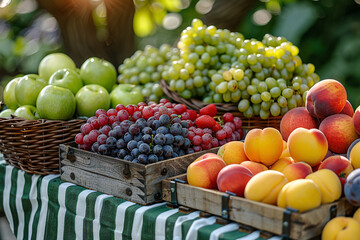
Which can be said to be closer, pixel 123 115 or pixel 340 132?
pixel 340 132

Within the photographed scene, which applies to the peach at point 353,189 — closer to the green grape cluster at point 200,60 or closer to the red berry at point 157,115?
the red berry at point 157,115

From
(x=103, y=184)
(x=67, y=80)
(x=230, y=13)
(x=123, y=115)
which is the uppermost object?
(x=230, y=13)

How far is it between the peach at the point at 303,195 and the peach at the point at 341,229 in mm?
51

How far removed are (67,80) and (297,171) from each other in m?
1.05

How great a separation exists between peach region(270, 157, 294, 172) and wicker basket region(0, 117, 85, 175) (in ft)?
2.43

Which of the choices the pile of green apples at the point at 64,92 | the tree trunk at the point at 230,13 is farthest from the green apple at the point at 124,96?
the tree trunk at the point at 230,13

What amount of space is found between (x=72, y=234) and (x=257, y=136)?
2.31 feet

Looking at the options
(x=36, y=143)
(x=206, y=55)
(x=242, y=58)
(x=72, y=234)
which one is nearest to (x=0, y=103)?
(x=36, y=143)

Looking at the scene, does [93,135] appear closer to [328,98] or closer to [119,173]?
[119,173]

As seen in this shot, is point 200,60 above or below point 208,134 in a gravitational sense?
above

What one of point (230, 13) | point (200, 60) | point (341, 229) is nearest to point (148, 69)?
point (200, 60)

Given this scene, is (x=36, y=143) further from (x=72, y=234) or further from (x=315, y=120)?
(x=315, y=120)

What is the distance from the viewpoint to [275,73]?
1.62 meters

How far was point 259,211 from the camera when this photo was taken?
866 millimetres
